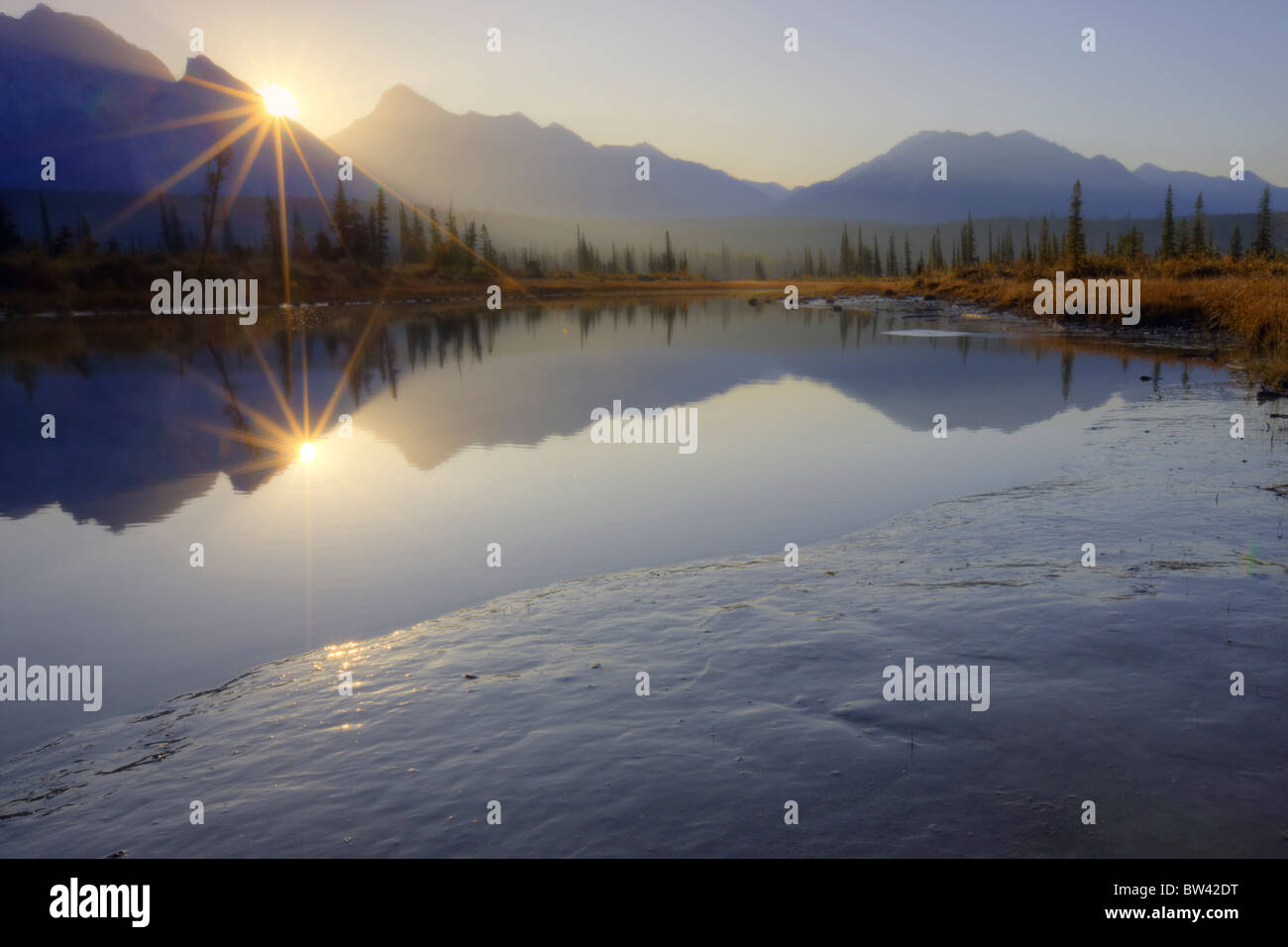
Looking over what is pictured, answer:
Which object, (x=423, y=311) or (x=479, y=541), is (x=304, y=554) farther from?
(x=423, y=311)

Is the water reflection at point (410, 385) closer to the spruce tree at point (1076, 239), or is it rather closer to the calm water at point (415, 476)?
the calm water at point (415, 476)

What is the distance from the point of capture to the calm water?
10.2 m

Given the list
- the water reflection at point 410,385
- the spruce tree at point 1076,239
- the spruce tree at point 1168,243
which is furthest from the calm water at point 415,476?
the spruce tree at point 1168,243

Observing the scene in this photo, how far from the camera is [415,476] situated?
17.5 m

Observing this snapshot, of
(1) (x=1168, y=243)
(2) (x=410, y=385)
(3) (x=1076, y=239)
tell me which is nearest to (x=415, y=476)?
(2) (x=410, y=385)

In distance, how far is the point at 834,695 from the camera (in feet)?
22.8

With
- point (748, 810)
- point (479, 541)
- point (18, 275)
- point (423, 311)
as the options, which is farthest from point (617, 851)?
point (18, 275)

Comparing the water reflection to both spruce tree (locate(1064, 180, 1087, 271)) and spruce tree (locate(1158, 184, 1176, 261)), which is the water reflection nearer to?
spruce tree (locate(1064, 180, 1087, 271))

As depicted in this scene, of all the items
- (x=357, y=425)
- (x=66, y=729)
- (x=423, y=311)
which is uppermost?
(x=423, y=311)

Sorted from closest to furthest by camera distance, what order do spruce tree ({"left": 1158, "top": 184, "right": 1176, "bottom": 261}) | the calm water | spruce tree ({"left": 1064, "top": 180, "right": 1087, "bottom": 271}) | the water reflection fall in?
1. the calm water
2. the water reflection
3. spruce tree ({"left": 1064, "top": 180, "right": 1087, "bottom": 271})
4. spruce tree ({"left": 1158, "top": 184, "right": 1176, "bottom": 261})

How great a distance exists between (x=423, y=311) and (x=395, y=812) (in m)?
95.1

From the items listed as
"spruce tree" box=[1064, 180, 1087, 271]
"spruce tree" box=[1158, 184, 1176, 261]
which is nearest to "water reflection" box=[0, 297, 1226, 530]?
"spruce tree" box=[1064, 180, 1087, 271]

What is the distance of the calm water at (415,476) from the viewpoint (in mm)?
10234
